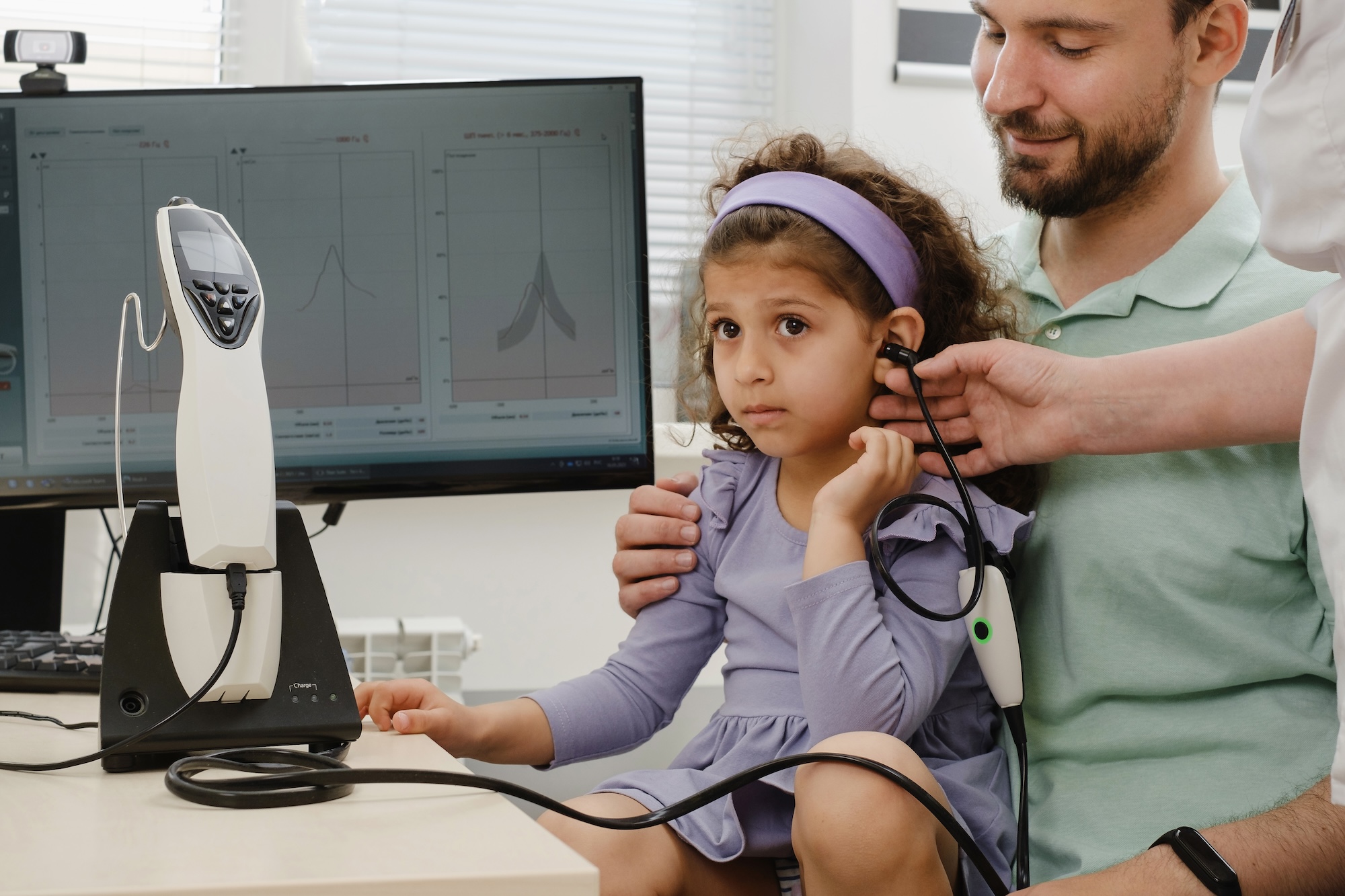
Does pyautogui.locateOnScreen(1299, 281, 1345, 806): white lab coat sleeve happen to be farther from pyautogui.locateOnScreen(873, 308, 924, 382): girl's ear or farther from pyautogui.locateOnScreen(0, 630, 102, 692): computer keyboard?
pyautogui.locateOnScreen(0, 630, 102, 692): computer keyboard

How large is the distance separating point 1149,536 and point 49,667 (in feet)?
3.07

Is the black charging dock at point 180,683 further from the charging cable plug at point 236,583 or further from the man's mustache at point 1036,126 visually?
the man's mustache at point 1036,126

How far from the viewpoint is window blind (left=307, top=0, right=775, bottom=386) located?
2.03m

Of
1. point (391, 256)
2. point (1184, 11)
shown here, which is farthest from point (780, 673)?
point (1184, 11)

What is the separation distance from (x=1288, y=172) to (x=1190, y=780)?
1.65ft

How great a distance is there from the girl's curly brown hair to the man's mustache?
10cm

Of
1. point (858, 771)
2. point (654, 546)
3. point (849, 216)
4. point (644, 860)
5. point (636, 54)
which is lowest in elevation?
point (644, 860)

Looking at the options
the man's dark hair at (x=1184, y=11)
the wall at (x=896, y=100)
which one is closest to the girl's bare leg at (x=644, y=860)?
the man's dark hair at (x=1184, y=11)

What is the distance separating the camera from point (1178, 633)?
0.92m

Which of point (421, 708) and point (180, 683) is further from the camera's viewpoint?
point (421, 708)

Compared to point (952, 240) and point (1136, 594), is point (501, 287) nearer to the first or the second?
point (952, 240)

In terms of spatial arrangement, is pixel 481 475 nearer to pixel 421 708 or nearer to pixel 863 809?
pixel 421 708

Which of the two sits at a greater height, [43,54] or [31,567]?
[43,54]

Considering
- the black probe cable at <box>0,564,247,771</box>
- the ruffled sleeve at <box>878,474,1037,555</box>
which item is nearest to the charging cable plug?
the black probe cable at <box>0,564,247,771</box>
